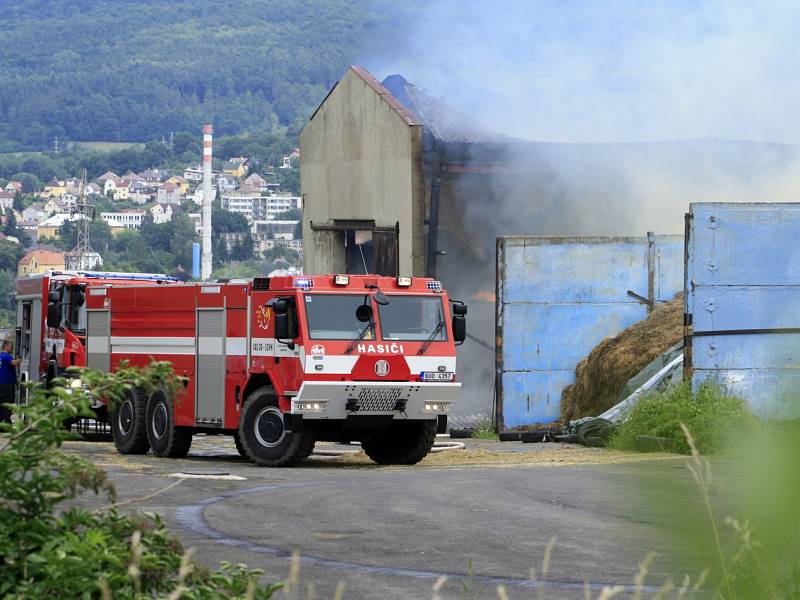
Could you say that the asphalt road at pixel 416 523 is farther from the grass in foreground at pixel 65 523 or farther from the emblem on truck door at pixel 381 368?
the emblem on truck door at pixel 381 368

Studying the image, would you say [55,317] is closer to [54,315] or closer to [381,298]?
[54,315]

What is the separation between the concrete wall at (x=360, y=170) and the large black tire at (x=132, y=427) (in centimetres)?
1149

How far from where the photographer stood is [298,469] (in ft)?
55.7

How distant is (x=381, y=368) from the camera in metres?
17.0

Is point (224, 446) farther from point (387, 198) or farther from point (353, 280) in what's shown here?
point (387, 198)

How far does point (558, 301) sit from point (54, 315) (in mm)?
8299

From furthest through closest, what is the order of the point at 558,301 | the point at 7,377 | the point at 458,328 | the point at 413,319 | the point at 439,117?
the point at 439,117, the point at 7,377, the point at 558,301, the point at 458,328, the point at 413,319

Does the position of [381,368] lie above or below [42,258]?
below

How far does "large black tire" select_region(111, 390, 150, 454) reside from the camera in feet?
64.4

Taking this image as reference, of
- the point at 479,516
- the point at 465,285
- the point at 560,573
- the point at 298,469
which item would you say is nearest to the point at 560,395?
the point at 298,469

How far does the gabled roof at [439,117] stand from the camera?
1257 inches

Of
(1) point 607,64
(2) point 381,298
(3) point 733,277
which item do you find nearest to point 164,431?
(2) point 381,298

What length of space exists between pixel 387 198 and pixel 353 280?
14.4 metres

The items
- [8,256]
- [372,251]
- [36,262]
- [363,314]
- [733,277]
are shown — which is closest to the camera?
[363,314]
